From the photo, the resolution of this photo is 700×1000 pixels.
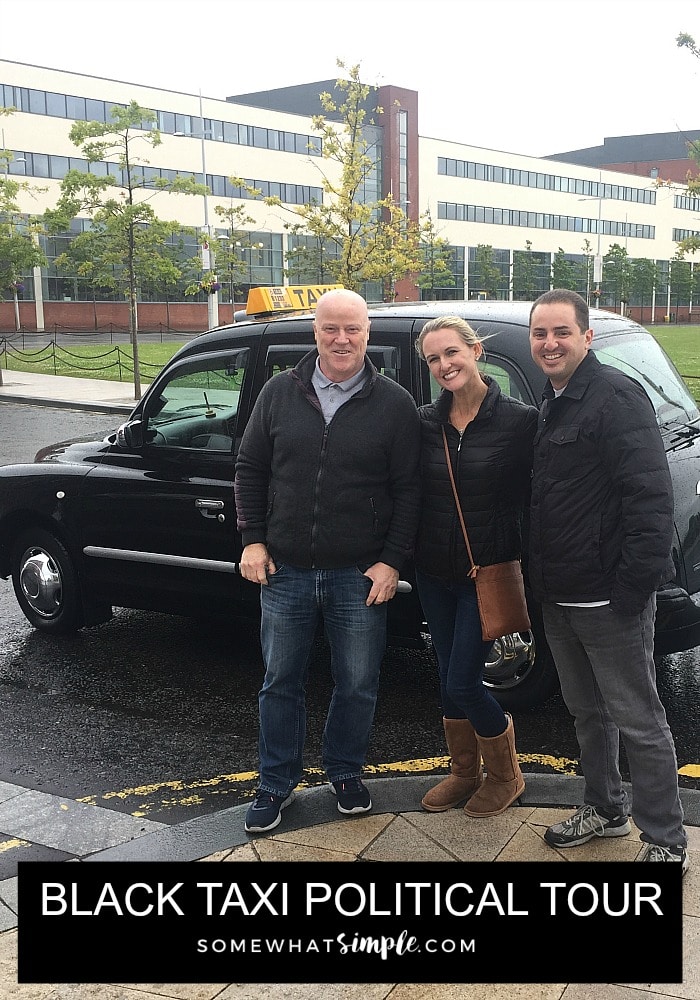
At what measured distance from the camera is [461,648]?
3787 mm

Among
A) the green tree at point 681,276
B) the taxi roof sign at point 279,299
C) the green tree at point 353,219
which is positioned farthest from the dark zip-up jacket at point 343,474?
the green tree at point 681,276

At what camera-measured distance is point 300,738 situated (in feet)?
13.3

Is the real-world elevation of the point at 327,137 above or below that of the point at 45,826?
above

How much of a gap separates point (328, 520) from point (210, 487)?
1851 millimetres

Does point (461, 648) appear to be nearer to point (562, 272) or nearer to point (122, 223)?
point (122, 223)

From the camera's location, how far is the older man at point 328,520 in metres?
3.72

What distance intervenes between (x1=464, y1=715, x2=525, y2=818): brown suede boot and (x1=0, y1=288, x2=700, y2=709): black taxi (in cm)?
91

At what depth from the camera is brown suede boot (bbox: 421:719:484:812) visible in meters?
4.02

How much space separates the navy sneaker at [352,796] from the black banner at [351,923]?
0.42 meters

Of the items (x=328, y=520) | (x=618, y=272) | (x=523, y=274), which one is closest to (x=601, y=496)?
(x=328, y=520)

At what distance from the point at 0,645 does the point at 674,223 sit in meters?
102

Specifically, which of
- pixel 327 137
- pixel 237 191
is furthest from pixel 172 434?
pixel 237 191

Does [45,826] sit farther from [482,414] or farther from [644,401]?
[644,401]

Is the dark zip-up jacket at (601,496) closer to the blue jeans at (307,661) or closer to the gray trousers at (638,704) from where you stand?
the gray trousers at (638,704)
